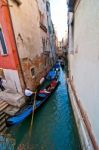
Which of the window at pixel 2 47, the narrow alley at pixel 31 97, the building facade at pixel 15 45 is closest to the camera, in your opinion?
the narrow alley at pixel 31 97

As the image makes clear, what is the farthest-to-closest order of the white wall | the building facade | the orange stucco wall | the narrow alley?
1. the white wall
2. the building facade
3. the orange stucco wall
4. the narrow alley

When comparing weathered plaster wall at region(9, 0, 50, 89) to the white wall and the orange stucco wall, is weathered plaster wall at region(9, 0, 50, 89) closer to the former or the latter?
the orange stucco wall

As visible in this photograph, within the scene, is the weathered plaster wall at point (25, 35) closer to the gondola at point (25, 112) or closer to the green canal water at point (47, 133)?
the gondola at point (25, 112)

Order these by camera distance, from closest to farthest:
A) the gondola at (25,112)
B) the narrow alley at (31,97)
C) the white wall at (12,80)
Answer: the narrow alley at (31,97) < the gondola at (25,112) < the white wall at (12,80)

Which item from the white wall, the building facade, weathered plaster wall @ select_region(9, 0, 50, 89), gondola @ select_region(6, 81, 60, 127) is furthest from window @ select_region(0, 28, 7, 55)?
gondola @ select_region(6, 81, 60, 127)

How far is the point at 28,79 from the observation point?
30.2ft

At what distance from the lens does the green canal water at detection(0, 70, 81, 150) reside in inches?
207

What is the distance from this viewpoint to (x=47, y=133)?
6031 mm

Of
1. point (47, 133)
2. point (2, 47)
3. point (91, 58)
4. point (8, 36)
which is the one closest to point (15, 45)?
point (8, 36)

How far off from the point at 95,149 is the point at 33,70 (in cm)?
802

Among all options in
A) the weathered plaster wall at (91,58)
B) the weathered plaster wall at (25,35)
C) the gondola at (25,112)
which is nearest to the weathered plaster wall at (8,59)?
the weathered plaster wall at (25,35)

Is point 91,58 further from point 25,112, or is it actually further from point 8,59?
point 8,59

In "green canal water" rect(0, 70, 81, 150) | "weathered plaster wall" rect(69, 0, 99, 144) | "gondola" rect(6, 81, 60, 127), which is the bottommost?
"green canal water" rect(0, 70, 81, 150)

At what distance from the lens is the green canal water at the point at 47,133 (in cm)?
525
